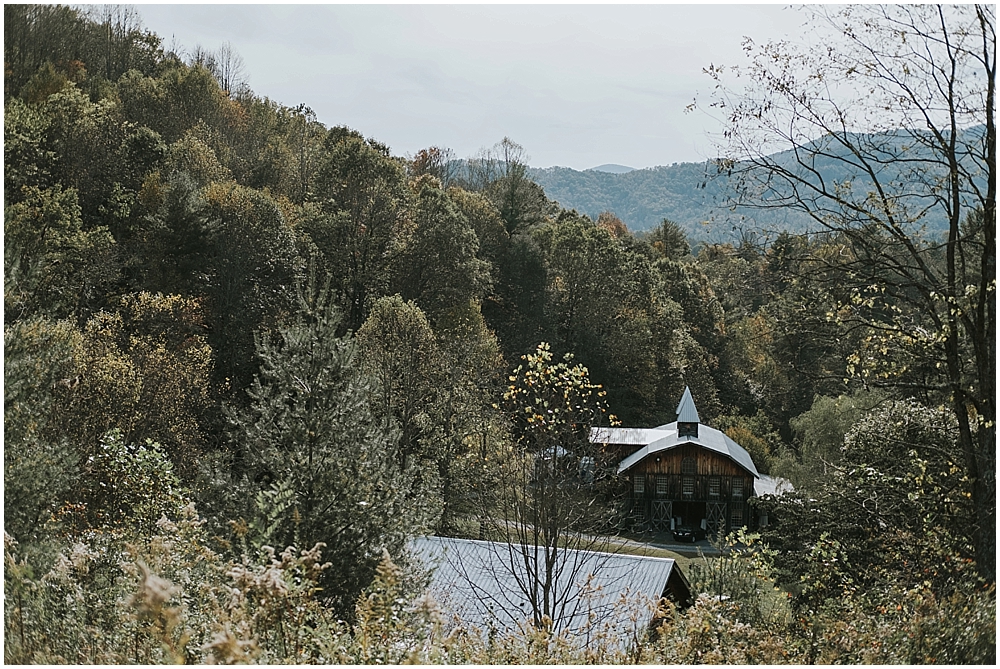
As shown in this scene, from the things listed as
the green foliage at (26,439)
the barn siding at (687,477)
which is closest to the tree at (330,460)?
the green foliage at (26,439)

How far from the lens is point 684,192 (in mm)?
24641

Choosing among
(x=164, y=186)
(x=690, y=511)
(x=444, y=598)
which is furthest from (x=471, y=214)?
(x=444, y=598)

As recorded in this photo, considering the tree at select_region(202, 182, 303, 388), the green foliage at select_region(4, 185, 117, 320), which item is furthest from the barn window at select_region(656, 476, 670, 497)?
the green foliage at select_region(4, 185, 117, 320)

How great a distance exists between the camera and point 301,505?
6.10 meters

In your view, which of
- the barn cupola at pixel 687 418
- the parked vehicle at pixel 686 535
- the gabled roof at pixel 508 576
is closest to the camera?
the gabled roof at pixel 508 576

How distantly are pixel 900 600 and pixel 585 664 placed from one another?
2.38m

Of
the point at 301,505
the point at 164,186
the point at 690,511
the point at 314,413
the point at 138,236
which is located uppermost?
the point at 164,186

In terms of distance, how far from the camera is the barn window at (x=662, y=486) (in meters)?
23.4

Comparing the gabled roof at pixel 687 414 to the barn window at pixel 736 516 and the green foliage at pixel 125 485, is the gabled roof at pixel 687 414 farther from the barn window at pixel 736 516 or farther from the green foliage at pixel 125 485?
the green foliage at pixel 125 485

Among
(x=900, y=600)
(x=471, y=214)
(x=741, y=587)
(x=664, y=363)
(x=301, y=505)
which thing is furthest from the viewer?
(x=471, y=214)

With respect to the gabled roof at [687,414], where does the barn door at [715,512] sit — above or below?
below

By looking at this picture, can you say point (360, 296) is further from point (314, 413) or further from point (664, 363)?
point (314, 413)

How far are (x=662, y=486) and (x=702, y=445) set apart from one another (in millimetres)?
2693

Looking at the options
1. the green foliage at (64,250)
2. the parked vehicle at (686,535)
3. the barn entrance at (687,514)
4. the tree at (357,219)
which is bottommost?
the parked vehicle at (686,535)
